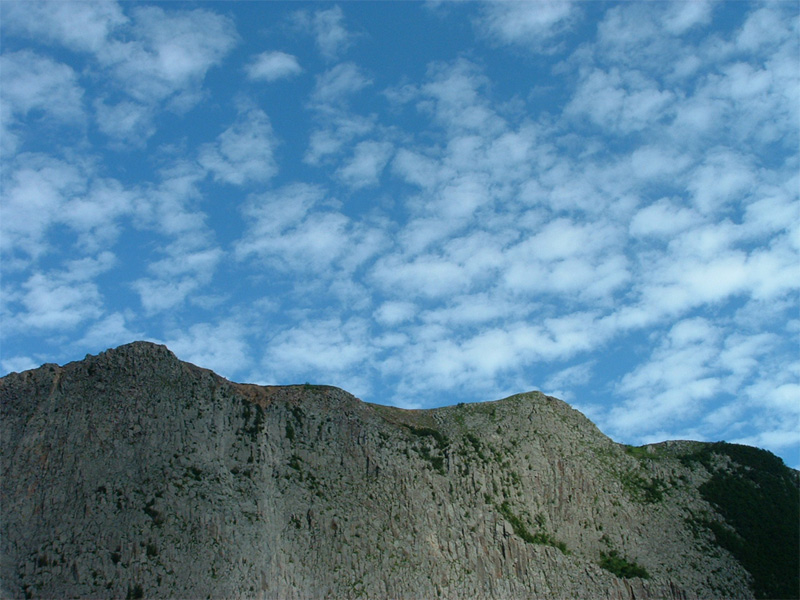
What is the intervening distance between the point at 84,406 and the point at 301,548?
18.5m

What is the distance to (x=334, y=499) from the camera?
2340 inches

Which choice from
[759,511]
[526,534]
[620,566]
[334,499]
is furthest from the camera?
[759,511]

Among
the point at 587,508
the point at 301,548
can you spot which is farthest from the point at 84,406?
the point at 587,508

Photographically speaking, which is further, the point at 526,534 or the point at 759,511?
the point at 759,511

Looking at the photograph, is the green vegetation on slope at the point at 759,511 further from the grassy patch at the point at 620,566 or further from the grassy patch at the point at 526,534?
the grassy patch at the point at 526,534

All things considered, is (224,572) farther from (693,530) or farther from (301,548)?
(693,530)

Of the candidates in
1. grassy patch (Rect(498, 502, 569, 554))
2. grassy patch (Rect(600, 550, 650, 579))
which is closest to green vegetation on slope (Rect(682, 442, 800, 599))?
grassy patch (Rect(600, 550, 650, 579))

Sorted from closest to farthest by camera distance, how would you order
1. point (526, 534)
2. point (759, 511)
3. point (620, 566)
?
point (620, 566) → point (526, 534) → point (759, 511)

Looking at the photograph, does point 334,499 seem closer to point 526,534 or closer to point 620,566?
point 526,534

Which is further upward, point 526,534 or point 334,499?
point 334,499

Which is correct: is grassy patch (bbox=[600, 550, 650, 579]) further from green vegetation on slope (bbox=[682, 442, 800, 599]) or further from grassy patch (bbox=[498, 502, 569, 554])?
green vegetation on slope (bbox=[682, 442, 800, 599])

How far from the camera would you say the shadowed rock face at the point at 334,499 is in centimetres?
5188

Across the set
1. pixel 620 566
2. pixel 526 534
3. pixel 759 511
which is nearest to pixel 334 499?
pixel 526 534

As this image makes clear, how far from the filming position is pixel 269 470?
196 ft
